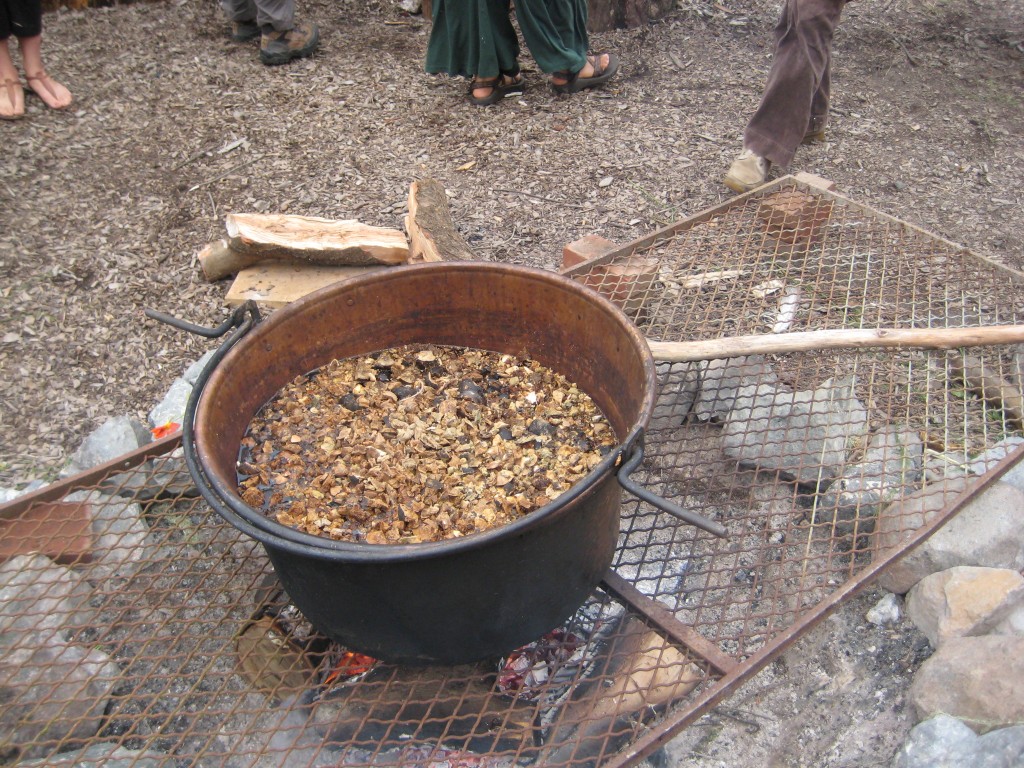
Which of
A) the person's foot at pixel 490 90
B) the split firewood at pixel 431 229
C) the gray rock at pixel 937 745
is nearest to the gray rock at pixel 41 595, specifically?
the split firewood at pixel 431 229

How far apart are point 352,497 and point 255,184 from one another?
2.55 meters

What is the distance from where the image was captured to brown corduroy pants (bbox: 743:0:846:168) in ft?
11.0

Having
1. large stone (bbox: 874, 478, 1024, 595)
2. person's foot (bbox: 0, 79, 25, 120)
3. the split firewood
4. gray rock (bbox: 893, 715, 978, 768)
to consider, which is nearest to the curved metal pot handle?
the split firewood

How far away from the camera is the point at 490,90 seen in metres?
4.46

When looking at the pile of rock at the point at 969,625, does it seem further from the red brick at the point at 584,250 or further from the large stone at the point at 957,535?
the red brick at the point at 584,250

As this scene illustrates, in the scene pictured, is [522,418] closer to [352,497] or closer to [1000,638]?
[352,497]

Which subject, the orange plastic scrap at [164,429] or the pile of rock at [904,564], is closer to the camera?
the pile of rock at [904,564]

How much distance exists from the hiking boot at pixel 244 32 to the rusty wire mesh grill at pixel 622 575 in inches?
136

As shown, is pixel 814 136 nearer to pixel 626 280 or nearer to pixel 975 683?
pixel 626 280

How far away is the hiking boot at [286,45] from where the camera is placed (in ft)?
15.6

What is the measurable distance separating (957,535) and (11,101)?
Answer: 463 cm

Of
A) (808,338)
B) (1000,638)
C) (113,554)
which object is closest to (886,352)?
(808,338)

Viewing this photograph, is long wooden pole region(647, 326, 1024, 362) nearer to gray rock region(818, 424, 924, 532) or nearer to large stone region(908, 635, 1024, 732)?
gray rock region(818, 424, 924, 532)

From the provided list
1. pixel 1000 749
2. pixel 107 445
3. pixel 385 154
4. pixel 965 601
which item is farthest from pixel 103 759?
pixel 385 154
